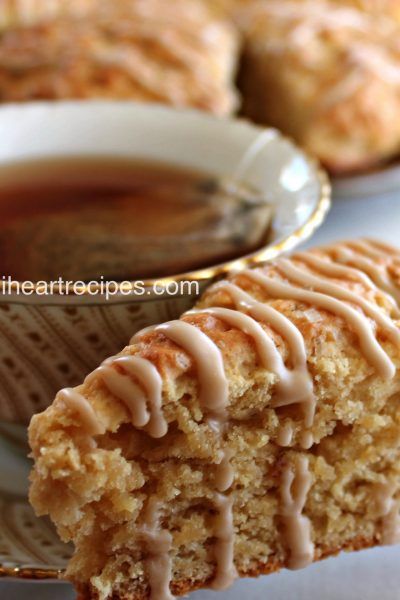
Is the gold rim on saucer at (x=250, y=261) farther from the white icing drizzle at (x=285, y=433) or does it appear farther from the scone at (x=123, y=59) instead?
the scone at (x=123, y=59)

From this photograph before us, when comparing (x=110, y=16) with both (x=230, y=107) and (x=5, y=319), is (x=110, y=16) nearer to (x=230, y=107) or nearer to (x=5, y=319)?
(x=230, y=107)

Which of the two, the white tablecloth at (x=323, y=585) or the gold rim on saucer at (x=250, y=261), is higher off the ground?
the gold rim on saucer at (x=250, y=261)

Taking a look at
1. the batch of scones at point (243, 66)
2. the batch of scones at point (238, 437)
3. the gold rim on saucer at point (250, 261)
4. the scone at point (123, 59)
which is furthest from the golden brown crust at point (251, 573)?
the scone at point (123, 59)

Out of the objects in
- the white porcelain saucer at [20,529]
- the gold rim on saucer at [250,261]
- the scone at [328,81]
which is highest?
the scone at [328,81]

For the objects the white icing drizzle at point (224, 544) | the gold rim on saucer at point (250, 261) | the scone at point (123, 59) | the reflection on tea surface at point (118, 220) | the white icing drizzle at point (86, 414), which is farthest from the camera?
the scone at point (123, 59)

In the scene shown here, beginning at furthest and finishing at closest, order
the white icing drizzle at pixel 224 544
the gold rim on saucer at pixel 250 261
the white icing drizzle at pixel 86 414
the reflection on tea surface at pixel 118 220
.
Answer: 1. the reflection on tea surface at pixel 118 220
2. the gold rim on saucer at pixel 250 261
3. the white icing drizzle at pixel 224 544
4. the white icing drizzle at pixel 86 414

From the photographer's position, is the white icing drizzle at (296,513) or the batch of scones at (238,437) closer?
the batch of scones at (238,437)

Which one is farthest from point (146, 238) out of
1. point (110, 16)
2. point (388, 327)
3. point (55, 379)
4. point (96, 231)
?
point (110, 16)
